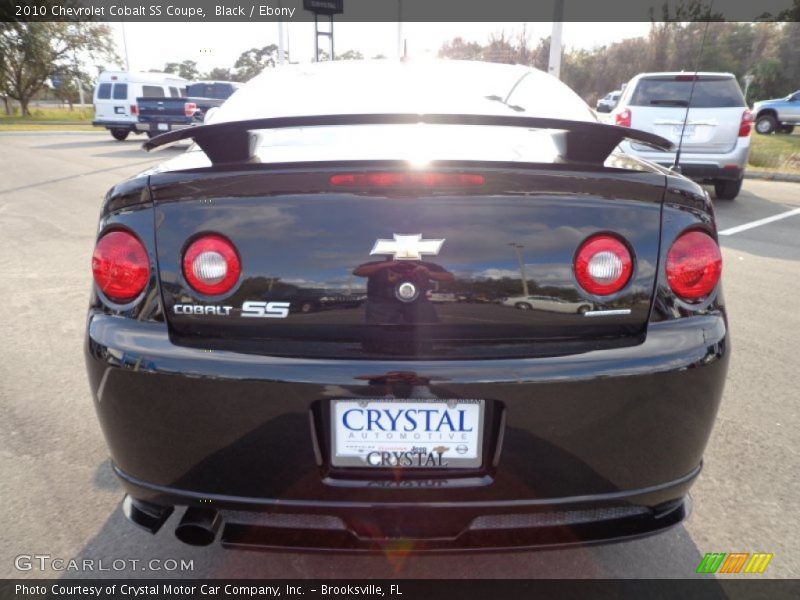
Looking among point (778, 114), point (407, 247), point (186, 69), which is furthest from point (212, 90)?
point (186, 69)

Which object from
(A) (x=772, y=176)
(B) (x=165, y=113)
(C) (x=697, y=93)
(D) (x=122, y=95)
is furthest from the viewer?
(D) (x=122, y=95)

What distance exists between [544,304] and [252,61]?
7936 centimetres

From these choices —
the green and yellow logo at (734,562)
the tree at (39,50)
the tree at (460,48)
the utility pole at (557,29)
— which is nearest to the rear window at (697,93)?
the utility pole at (557,29)

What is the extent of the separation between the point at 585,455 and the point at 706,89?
8.85m

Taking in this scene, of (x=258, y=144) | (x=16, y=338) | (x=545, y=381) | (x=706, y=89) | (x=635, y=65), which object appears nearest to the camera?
(x=545, y=381)

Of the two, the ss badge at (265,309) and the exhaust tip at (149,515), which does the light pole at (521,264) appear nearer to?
the ss badge at (265,309)

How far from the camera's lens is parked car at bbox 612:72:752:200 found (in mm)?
8484

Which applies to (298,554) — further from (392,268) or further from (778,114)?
(778,114)

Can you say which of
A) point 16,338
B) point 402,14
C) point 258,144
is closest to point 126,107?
point 402,14

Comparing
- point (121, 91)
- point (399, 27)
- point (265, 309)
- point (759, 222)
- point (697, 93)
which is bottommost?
point (759, 222)

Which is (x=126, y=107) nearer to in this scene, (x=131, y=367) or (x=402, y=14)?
(x=402, y=14)

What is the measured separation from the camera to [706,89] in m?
8.79

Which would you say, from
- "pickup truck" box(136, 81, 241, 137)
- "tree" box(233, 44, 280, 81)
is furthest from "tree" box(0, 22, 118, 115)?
"pickup truck" box(136, 81, 241, 137)

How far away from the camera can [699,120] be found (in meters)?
8.55
